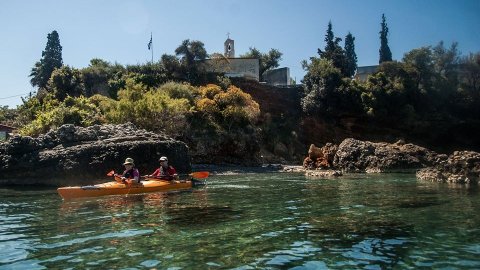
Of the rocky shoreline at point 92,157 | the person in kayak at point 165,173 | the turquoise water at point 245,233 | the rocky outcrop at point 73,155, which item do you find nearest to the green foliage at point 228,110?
the rocky shoreline at point 92,157

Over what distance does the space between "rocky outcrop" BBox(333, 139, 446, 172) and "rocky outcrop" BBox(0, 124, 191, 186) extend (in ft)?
51.3

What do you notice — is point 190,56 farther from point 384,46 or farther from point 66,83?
point 384,46

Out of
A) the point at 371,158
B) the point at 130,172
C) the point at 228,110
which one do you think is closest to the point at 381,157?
the point at 371,158

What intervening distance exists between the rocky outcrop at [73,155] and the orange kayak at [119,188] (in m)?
4.66

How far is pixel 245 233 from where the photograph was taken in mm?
9422

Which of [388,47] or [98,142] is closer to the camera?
[98,142]

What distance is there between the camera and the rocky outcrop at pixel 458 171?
875 inches

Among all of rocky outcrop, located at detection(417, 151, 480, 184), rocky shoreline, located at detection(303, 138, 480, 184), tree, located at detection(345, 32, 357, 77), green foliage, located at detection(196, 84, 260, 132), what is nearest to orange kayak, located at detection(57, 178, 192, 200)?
rocky shoreline, located at detection(303, 138, 480, 184)

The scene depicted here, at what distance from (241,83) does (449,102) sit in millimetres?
27816

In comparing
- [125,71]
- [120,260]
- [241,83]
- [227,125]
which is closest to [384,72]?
[241,83]

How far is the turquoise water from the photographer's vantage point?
7.09m

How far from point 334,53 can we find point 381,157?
3202 centimetres

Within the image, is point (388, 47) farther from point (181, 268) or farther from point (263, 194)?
point (181, 268)

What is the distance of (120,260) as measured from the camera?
7125mm
